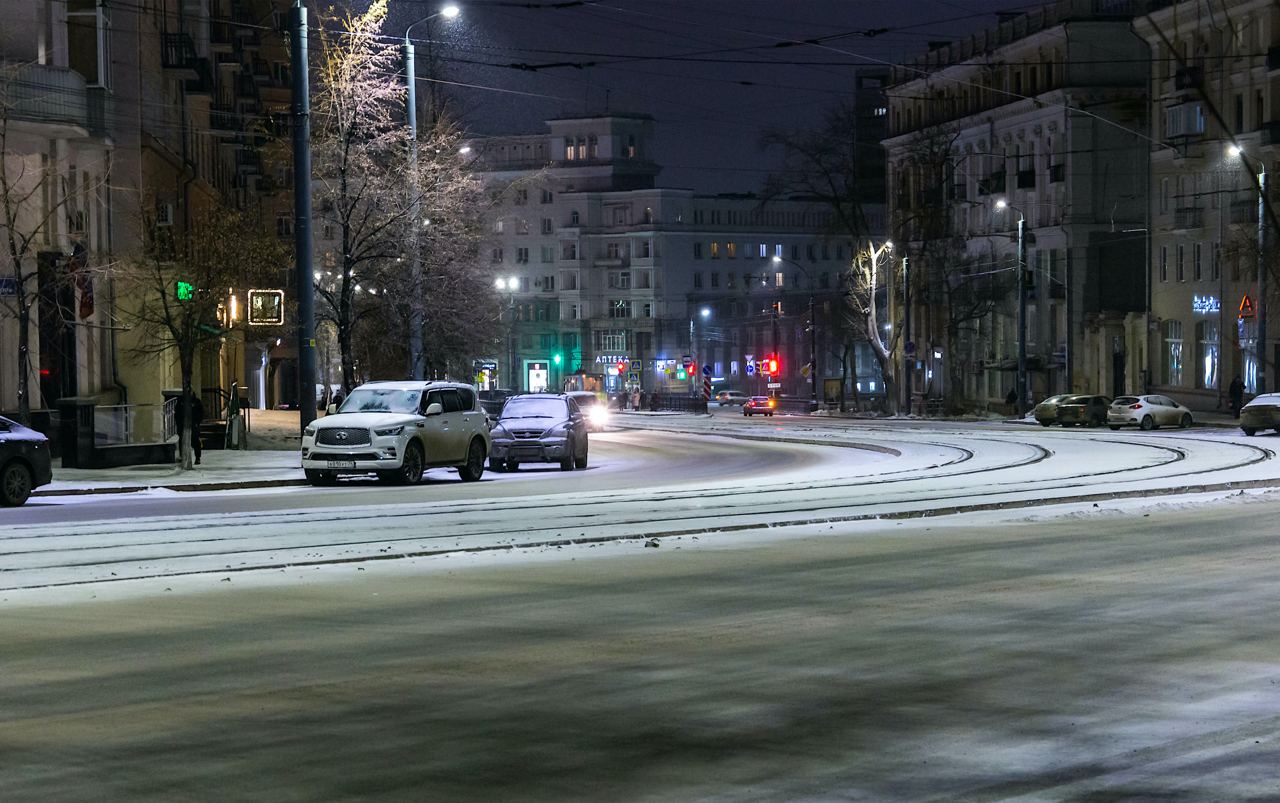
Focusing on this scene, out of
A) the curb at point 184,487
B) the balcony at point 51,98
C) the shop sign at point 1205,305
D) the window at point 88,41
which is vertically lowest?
the curb at point 184,487

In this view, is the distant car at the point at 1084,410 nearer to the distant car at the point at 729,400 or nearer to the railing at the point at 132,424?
the railing at the point at 132,424

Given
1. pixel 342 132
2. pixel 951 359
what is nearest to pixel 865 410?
pixel 951 359

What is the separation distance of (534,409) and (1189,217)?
48.3 meters

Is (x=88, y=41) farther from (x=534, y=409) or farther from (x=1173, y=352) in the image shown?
(x=1173, y=352)

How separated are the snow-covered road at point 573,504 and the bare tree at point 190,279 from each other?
17.8 feet

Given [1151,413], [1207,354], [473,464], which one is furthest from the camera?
[1207,354]

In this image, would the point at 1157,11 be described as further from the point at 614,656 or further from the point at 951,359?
the point at 614,656

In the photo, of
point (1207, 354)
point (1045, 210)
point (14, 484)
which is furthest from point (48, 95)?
point (1045, 210)

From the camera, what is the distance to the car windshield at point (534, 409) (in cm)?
3775

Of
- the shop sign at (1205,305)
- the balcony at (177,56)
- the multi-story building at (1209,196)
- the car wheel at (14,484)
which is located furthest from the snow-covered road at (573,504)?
the shop sign at (1205,305)

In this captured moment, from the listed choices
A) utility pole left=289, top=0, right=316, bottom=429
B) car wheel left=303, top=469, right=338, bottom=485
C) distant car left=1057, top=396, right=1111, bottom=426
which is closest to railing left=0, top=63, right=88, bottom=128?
utility pole left=289, top=0, right=316, bottom=429

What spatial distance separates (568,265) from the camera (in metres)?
170

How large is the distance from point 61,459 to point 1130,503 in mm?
20246

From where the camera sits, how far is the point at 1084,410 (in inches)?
2625
